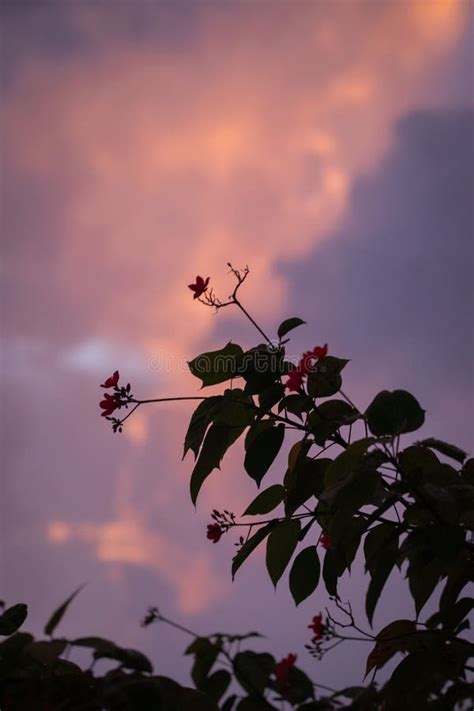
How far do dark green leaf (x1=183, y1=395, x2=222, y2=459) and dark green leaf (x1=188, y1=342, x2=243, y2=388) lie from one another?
0.26ft

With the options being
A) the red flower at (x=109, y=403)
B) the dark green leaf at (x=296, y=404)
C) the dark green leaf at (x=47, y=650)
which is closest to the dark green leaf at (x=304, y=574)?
the dark green leaf at (x=296, y=404)

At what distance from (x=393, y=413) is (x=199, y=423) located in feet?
1.65

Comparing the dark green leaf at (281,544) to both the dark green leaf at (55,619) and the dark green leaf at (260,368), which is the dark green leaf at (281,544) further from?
the dark green leaf at (55,619)

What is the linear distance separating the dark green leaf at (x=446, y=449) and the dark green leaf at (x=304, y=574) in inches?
17.8

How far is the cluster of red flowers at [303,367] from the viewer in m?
1.87

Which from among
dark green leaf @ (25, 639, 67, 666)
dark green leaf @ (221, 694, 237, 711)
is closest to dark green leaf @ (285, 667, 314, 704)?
dark green leaf @ (221, 694, 237, 711)

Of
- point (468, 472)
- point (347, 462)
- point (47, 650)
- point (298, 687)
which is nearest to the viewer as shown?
point (47, 650)

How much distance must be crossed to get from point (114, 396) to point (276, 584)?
2.24ft

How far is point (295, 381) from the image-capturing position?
1.87 meters

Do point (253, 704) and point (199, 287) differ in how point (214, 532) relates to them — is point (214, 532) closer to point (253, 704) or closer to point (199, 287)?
point (253, 704)

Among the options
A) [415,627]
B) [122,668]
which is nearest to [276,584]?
[415,627]

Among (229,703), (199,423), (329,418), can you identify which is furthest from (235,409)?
(229,703)

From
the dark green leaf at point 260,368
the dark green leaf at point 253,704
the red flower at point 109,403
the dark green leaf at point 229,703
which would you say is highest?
the red flower at point 109,403

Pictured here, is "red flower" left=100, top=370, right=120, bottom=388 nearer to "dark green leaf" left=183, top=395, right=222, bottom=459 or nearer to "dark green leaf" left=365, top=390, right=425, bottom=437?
"dark green leaf" left=183, top=395, right=222, bottom=459
